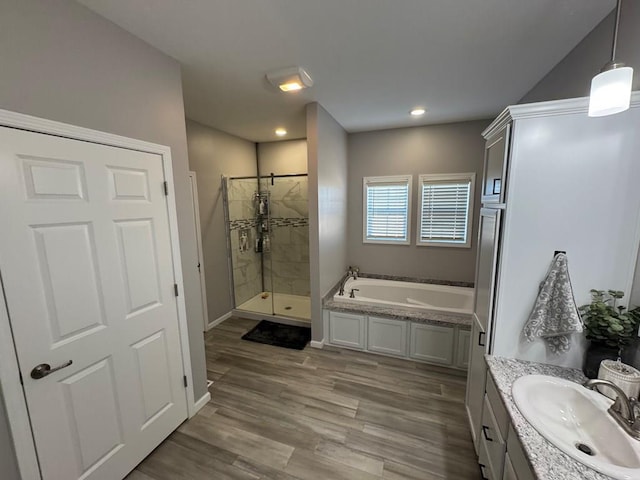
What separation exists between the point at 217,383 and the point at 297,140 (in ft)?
11.7

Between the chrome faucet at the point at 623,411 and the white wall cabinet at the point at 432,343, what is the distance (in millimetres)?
1657

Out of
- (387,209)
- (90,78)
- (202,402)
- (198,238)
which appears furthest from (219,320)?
(90,78)

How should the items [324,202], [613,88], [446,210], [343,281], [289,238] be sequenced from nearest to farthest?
[613,88] → [324,202] → [446,210] → [343,281] → [289,238]

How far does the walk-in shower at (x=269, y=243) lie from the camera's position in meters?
4.08

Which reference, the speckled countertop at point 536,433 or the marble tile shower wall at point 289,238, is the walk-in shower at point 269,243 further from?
the speckled countertop at point 536,433

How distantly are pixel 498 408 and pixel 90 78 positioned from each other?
282 centimetres

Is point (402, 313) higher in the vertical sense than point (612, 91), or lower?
lower

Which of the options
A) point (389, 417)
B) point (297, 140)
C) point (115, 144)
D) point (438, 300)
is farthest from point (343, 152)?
point (389, 417)

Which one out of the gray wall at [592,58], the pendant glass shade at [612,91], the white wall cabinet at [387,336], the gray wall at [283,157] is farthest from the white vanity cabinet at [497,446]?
the gray wall at [283,157]

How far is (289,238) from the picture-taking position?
4.48 m

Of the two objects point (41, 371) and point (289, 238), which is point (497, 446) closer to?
point (41, 371)

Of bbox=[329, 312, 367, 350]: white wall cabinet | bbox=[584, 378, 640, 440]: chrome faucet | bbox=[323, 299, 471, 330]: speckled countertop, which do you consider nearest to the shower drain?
bbox=[584, 378, 640, 440]: chrome faucet

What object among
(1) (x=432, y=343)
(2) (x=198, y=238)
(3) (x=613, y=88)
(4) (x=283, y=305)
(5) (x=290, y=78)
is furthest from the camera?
(4) (x=283, y=305)

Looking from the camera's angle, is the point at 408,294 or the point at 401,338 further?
the point at 408,294
